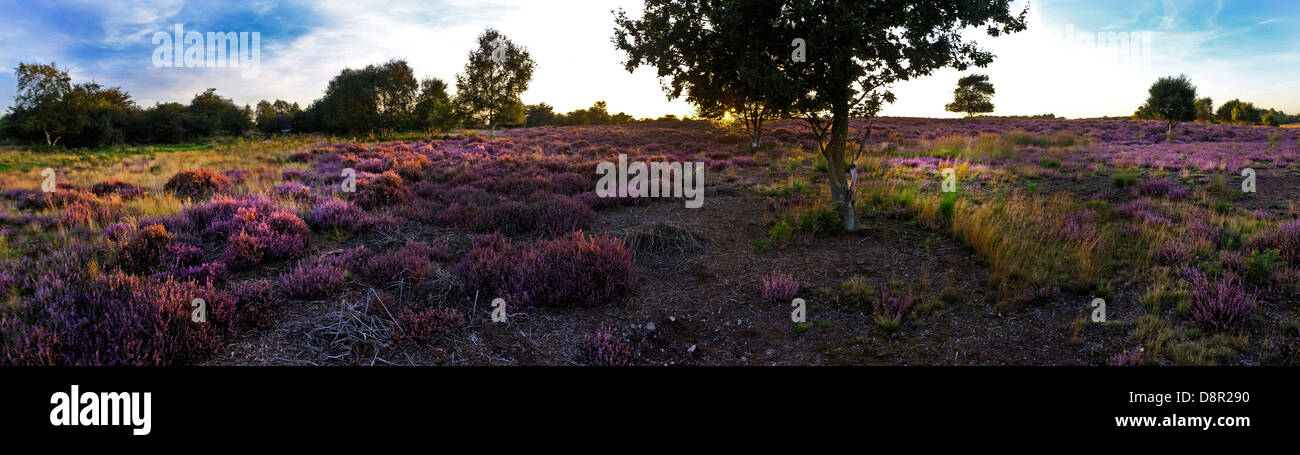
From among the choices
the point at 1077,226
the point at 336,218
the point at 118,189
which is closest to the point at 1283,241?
the point at 1077,226

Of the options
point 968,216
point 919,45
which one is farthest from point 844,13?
point 968,216

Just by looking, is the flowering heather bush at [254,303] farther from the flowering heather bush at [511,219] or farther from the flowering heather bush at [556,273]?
the flowering heather bush at [511,219]

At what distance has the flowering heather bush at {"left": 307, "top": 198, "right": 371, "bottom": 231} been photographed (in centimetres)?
791

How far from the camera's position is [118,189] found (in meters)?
11.7

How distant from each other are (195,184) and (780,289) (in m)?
14.2

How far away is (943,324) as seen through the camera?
489cm

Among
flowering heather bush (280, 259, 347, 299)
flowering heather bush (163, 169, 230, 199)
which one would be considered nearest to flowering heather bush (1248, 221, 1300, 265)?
flowering heather bush (280, 259, 347, 299)

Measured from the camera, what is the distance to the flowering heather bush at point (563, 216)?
8.48m

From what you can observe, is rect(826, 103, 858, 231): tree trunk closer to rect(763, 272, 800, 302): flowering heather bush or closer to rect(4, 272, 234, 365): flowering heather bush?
rect(763, 272, 800, 302): flowering heather bush

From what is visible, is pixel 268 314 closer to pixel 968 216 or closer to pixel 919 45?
pixel 919 45

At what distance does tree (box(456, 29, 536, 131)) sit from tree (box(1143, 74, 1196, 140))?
50230 millimetres

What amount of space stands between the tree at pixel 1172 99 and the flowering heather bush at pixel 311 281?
158 ft

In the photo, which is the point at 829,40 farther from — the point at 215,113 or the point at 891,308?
the point at 215,113

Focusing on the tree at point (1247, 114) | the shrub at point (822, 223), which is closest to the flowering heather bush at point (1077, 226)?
the shrub at point (822, 223)
